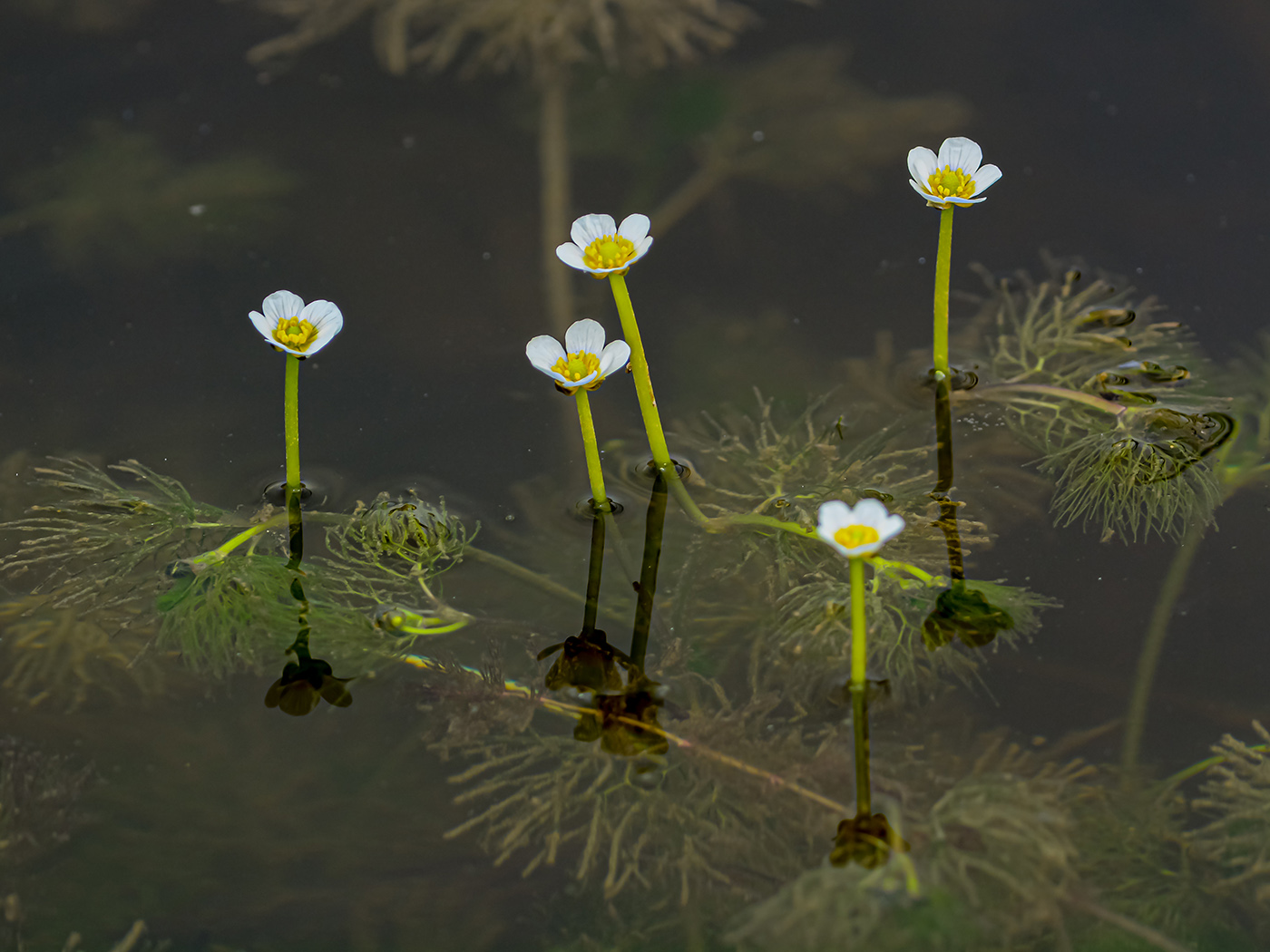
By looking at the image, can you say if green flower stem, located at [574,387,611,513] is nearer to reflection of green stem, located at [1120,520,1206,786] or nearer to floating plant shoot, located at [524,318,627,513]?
floating plant shoot, located at [524,318,627,513]

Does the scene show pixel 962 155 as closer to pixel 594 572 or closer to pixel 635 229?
pixel 635 229

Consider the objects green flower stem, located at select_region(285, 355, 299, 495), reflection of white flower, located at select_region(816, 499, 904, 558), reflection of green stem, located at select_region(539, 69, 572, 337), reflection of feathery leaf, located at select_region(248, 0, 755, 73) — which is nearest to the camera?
reflection of white flower, located at select_region(816, 499, 904, 558)

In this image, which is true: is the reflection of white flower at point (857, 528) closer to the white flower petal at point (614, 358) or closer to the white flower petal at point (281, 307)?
the white flower petal at point (614, 358)

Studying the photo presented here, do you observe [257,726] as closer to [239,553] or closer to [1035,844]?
[239,553]

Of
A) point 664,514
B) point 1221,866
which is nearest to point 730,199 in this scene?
point 664,514

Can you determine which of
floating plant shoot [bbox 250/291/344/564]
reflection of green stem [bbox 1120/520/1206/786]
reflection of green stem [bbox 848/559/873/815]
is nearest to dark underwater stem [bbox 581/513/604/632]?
reflection of green stem [bbox 848/559/873/815]

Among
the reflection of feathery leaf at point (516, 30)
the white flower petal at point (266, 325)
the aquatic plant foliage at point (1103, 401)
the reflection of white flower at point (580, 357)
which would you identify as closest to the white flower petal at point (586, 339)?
the reflection of white flower at point (580, 357)
